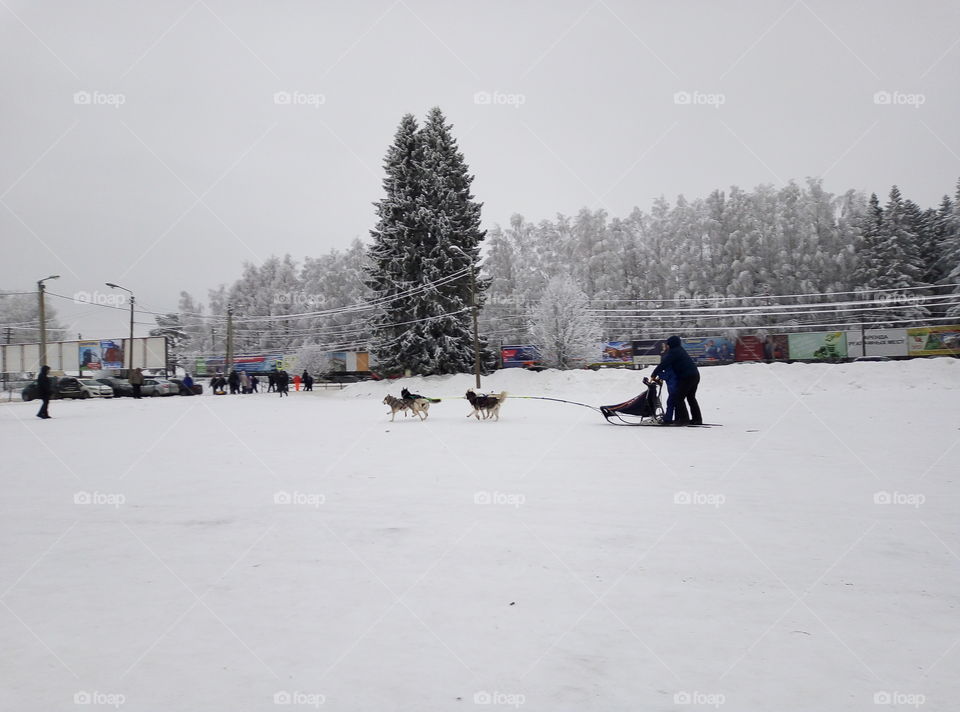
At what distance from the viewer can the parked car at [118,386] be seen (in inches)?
1427

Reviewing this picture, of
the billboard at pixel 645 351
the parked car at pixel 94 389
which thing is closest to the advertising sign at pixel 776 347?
the billboard at pixel 645 351

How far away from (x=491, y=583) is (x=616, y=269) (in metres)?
62.7

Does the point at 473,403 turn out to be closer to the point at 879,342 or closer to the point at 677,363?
the point at 677,363

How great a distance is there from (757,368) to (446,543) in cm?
2646

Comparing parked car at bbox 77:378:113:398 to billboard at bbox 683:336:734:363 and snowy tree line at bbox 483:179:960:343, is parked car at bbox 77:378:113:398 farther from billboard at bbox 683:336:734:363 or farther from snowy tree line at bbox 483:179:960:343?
billboard at bbox 683:336:734:363

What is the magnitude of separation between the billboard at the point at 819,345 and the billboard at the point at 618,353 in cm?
1265

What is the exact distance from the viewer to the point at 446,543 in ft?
15.2

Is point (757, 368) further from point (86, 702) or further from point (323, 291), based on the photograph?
point (323, 291)

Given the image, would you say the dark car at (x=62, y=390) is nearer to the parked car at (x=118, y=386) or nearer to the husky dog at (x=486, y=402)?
the parked car at (x=118, y=386)

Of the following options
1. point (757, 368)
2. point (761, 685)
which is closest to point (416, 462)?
point (761, 685)

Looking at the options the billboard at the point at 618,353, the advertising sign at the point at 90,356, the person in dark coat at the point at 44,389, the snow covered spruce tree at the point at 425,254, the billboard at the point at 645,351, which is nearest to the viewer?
the person in dark coat at the point at 44,389

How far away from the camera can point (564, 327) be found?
1688 inches

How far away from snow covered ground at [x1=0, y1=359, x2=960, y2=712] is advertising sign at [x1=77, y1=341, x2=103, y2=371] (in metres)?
56.4

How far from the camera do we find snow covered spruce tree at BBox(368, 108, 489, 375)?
35.8 meters
